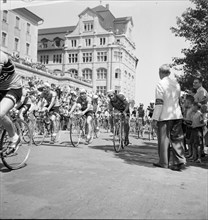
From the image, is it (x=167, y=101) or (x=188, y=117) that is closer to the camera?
(x=167, y=101)

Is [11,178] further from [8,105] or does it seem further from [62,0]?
[62,0]

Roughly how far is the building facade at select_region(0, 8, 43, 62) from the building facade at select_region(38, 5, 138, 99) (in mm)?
25108

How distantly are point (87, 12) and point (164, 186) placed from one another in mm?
75527

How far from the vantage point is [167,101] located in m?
6.61

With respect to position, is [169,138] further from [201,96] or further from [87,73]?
[87,73]

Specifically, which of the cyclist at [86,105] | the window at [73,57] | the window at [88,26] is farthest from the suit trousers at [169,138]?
the window at [73,57]

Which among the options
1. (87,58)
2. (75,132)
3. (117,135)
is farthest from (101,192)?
(87,58)

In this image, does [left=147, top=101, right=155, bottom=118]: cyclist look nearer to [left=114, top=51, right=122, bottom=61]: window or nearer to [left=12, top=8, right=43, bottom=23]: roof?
[left=12, top=8, right=43, bottom=23]: roof

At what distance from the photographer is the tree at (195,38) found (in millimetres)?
19141

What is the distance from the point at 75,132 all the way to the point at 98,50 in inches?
2691

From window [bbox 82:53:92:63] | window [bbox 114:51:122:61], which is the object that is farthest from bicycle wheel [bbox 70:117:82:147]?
window [bbox 82:53:92:63]

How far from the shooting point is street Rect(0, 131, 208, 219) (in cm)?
362

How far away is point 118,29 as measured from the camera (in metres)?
81.1

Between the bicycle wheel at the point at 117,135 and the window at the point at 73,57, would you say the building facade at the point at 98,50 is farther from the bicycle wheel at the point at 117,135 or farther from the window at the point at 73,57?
the bicycle wheel at the point at 117,135
